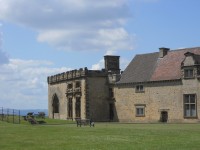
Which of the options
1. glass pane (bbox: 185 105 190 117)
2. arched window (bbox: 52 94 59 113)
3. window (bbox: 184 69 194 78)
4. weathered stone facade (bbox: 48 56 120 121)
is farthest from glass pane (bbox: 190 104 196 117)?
arched window (bbox: 52 94 59 113)

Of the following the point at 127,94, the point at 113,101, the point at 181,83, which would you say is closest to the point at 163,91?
the point at 181,83

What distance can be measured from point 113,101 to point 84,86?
17.6 feet

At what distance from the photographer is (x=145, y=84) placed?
2549 inches

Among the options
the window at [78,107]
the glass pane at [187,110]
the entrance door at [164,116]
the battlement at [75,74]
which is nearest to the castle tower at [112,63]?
the battlement at [75,74]

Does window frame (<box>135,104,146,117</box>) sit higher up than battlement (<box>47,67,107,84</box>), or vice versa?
battlement (<box>47,67,107,84</box>)

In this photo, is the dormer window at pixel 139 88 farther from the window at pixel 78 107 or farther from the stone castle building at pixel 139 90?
the window at pixel 78 107

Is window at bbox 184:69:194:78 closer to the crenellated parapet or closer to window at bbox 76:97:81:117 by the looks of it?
the crenellated parapet

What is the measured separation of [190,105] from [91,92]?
64.8ft

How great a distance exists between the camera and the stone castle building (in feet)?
194

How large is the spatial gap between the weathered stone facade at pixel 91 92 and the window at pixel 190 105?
→ 15.3m

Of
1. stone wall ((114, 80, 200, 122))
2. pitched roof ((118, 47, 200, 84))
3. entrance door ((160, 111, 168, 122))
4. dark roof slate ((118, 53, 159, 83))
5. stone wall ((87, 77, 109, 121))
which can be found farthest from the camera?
stone wall ((87, 77, 109, 121))

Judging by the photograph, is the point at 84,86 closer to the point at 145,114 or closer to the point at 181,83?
the point at 145,114

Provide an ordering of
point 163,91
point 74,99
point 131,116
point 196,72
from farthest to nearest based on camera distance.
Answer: point 74,99 → point 131,116 → point 163,91 → point 196,72

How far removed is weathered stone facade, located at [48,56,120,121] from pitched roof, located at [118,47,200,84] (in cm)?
321
